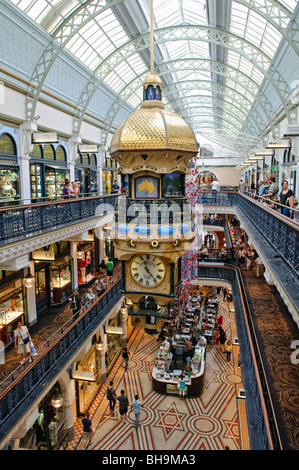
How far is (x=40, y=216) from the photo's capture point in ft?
31.5

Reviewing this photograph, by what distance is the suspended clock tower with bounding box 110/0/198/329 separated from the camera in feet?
14.9

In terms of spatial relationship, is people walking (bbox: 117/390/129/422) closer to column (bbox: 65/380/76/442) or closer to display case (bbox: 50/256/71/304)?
column (bbox: 65/380/76/442)

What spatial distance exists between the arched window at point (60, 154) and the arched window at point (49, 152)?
1.64 ft

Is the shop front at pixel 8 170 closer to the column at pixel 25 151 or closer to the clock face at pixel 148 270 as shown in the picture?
the column at pixel 25 151

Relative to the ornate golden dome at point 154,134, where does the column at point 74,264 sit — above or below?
below

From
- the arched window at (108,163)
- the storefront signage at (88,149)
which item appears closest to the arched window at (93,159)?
the arched window at (108,163)

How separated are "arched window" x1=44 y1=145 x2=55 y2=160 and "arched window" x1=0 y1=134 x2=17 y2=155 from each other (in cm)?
256

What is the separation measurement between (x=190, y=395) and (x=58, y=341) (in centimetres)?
834

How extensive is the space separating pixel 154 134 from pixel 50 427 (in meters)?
11.5

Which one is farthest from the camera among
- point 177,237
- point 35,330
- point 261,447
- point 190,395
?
point 190,395

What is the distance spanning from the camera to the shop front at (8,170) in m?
11.6

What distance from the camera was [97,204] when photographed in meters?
14.6
